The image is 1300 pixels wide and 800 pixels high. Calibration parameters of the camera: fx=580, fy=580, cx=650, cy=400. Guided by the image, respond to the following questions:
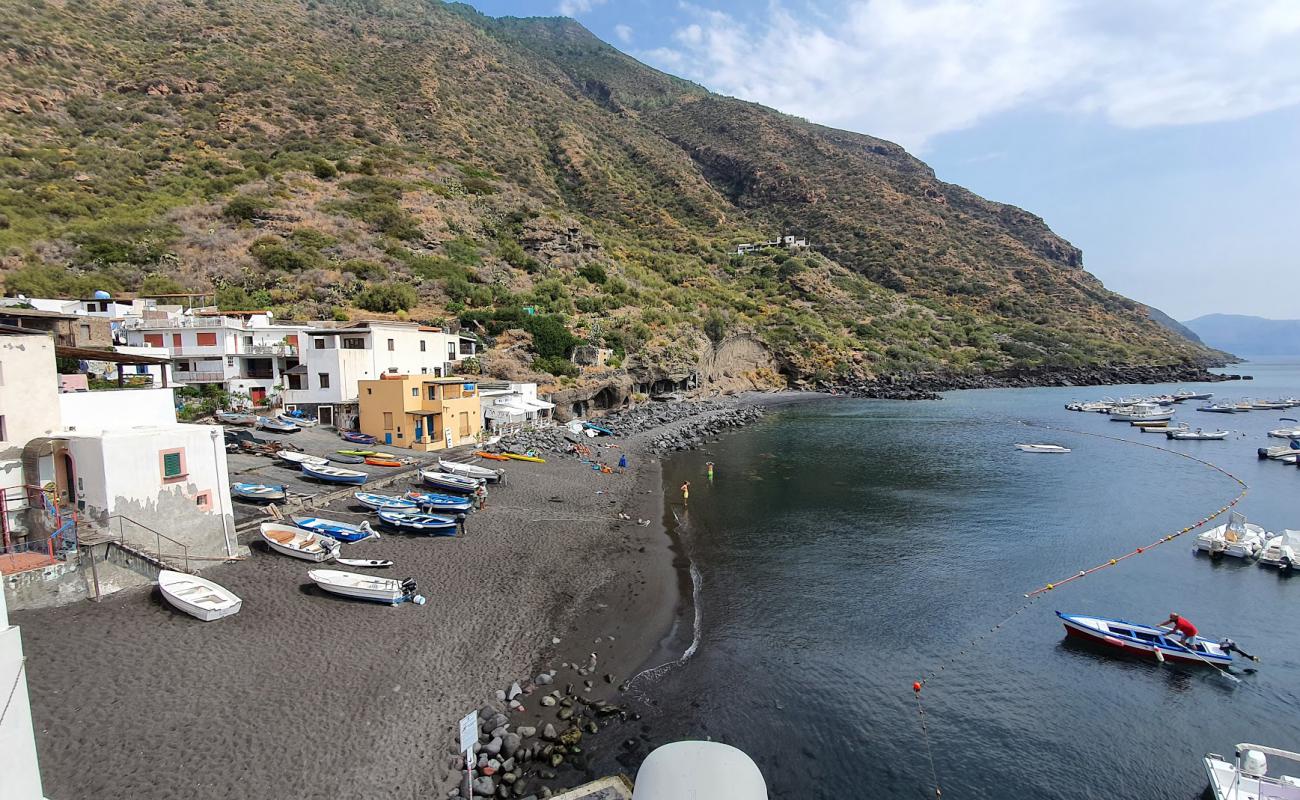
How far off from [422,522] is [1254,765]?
21881 mm

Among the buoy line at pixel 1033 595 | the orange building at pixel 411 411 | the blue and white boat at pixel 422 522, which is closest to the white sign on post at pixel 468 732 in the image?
the buoy line at pixel 1033 595

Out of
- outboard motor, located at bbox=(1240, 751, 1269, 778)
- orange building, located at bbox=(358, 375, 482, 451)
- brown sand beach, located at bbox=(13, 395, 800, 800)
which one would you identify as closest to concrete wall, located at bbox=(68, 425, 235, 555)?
brown sand beach, located at bbox=(13, 395, 800, 800)

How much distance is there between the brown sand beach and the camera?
988 centimetres

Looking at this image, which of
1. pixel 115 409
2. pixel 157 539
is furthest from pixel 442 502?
pixel 115 409

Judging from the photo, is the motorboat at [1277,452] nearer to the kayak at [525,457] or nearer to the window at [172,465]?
the kayak at [525,457]

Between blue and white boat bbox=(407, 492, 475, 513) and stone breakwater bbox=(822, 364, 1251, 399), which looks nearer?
blue and white boat bbox=(407, 492, 475, 513)

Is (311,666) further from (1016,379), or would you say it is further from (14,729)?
(1016,379)

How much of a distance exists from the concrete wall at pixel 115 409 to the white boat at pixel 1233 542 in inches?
1530

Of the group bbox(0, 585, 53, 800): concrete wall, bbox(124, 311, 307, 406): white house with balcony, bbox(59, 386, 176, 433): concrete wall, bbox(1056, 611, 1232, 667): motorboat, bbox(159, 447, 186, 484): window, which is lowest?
bbox(1056, 611, 1232, 667): motorboat

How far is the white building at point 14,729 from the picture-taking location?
5934mm

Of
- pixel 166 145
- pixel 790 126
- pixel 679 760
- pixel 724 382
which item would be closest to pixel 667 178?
pixel 790 126

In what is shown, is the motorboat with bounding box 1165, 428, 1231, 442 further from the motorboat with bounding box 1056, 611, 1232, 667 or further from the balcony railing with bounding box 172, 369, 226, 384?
the balcony railing with bounding box 172, 369, 226, 384

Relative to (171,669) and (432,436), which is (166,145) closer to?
(432,436)

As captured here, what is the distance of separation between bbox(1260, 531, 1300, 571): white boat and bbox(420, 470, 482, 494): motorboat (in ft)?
104
